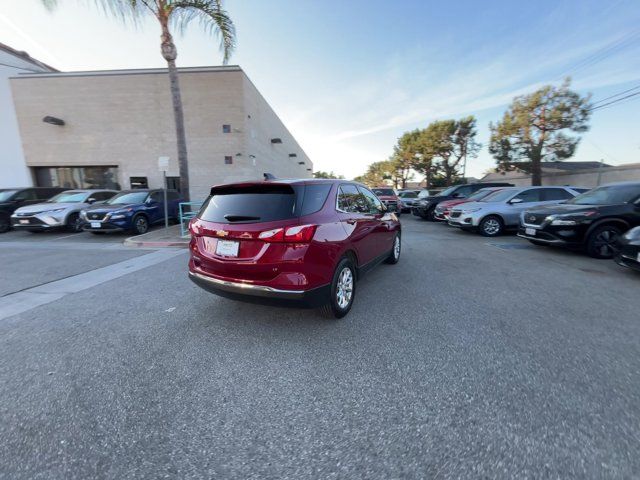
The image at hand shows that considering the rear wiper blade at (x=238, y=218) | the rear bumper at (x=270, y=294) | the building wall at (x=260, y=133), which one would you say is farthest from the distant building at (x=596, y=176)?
the rear wiper blade at (x=238, y=218)

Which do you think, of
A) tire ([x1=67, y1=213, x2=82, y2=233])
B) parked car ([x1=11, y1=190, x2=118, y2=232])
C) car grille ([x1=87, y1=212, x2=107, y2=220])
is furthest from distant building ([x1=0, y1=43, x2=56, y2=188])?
car grille ([x1=87, y1=212, x2=107, y2=220])

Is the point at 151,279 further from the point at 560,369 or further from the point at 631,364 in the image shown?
the point at 631,364

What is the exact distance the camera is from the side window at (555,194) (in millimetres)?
8860

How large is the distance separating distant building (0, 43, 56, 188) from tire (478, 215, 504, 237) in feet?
83.7

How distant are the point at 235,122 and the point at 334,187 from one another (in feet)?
48.6

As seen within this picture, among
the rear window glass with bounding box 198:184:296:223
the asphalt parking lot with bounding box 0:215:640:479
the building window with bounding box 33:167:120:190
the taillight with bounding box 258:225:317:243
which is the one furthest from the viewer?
the building window with bounding box 33:167:120:190

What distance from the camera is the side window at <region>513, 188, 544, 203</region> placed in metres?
8.90

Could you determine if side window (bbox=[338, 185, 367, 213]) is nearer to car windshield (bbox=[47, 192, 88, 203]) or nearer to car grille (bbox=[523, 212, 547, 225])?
car grille (bbox=[523, 212, 547, 225])

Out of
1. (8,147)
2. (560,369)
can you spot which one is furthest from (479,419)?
(8,147)

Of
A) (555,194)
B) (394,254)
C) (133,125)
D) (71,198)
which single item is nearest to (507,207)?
(555,194)

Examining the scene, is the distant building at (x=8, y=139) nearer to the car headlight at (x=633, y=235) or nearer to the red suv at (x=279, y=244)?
the red suv at (x=279, y=244)

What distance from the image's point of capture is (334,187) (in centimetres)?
341

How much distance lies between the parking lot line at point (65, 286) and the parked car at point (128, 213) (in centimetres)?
316

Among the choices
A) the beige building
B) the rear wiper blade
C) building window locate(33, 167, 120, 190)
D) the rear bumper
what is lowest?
the rear bumper
